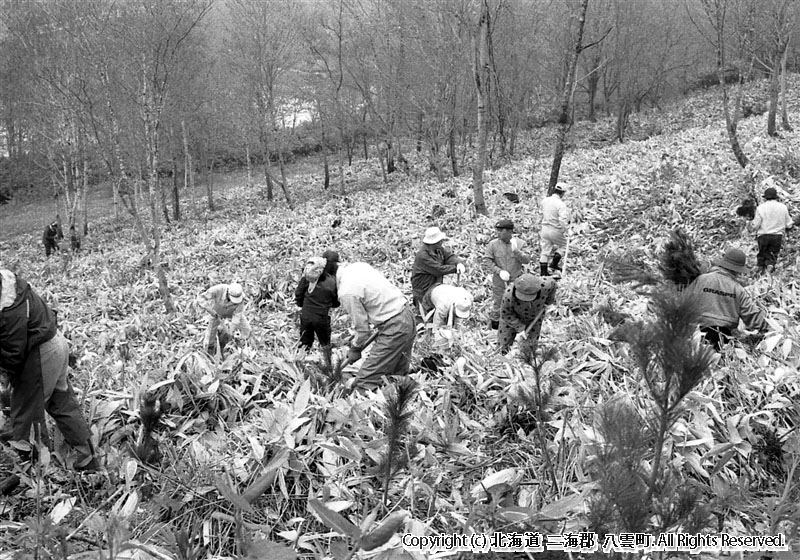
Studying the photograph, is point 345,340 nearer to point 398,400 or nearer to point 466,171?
point 398,400

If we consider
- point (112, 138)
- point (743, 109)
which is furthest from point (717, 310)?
point (743, 109)

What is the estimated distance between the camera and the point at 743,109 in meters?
23.7

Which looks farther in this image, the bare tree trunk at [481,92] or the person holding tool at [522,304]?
the bare tree trunk at [481,92]

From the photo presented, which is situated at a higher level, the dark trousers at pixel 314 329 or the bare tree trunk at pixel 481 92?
the bare tree trunk at pixel 481 92

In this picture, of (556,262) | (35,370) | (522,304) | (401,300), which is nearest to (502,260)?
(522,304)

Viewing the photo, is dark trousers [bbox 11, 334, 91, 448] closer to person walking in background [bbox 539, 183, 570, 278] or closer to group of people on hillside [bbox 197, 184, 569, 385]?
group of people on hillside [bbox 197, 184, 569, 385]

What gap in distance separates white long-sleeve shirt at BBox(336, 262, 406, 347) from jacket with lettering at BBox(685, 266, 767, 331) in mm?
2407

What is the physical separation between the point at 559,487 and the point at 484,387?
1118mm

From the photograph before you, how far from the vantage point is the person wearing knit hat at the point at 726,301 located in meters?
4.20

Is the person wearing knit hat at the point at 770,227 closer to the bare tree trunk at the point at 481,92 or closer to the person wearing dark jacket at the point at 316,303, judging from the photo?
the person wearing dark jacket at the point at 316,303

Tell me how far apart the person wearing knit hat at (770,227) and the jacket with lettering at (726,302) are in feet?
12.9

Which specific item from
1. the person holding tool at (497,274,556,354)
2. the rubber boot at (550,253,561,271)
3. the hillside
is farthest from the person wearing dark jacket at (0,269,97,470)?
the rubber boot at (550,253,561,271)

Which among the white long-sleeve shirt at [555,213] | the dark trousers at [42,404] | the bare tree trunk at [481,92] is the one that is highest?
the bare tree trunk at [481,92]

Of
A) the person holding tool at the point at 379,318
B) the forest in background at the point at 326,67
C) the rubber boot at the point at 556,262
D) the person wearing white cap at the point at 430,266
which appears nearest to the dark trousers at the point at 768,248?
the rubber boot at the point at 556,262
